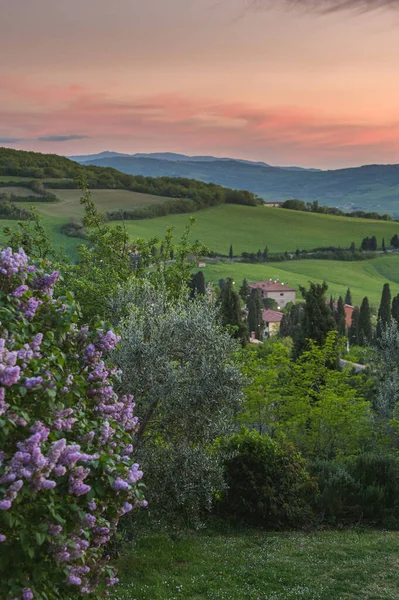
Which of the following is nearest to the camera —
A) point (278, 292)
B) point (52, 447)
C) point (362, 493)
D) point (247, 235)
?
point (52, 447)

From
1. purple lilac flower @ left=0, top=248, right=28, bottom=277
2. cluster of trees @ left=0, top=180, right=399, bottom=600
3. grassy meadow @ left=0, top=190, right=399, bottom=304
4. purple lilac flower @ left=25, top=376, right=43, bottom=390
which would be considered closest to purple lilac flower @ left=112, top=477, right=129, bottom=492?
cluster of trees @ left=0, top=180, right=399, bottom=600

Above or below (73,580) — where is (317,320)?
below

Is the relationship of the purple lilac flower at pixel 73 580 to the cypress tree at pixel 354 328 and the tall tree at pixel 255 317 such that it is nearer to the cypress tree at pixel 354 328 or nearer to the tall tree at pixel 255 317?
the cypress tree at pixel 354 328

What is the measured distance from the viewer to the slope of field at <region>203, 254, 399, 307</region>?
153375 millimetres

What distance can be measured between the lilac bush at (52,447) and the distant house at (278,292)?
146188 mm

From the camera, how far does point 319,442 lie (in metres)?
25.6

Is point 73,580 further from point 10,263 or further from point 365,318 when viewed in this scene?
point 365,318

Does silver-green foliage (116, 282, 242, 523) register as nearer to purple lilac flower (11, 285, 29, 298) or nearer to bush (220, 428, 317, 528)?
bush (220, 428, 317, 528)

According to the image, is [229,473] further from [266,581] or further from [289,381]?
[289,381]

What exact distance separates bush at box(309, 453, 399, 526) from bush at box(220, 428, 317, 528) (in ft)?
2.60

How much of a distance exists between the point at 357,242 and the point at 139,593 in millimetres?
191042

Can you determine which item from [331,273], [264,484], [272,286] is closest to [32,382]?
[264,484]

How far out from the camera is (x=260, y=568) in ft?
43.0

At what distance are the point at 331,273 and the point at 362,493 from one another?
153m
